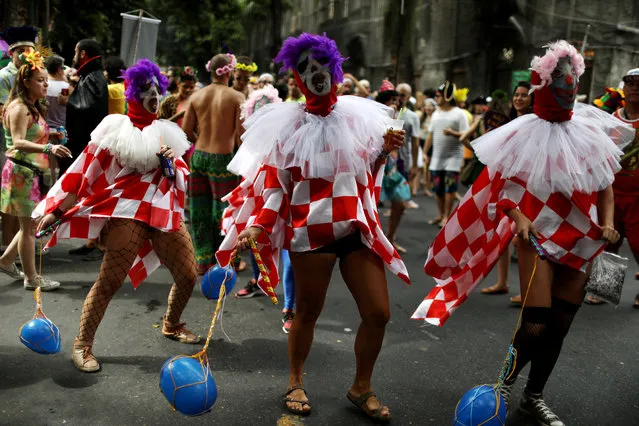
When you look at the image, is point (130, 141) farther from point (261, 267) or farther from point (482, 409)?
point (482, 409)

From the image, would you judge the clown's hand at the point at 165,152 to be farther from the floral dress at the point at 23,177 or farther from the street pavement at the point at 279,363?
the floral dress at the point at 23,177

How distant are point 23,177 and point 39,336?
93.5 inches

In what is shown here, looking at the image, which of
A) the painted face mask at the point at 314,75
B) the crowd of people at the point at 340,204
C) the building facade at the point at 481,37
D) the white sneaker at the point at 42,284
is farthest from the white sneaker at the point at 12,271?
the building facade at the point at 481,37

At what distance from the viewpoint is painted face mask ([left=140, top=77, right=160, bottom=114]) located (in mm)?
3629

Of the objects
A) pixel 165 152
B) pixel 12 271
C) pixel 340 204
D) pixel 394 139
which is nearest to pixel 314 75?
pixel 394 139

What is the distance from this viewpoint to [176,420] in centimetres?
299

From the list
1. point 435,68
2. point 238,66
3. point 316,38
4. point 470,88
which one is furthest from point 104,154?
point 435,68

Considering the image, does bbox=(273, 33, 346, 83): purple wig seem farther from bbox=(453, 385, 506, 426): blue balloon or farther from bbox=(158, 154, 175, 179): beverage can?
bbox=(453, 385, 506, 426): blue balloon

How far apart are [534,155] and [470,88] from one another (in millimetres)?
17261

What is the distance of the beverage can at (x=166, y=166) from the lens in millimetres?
3618

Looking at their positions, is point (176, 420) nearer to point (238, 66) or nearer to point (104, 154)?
point (104, 154)

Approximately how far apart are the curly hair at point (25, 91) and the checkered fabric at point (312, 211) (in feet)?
8.82

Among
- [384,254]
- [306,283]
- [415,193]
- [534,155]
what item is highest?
[534,155]

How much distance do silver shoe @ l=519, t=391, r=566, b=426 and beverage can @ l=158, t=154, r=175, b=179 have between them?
2491 millimetres
